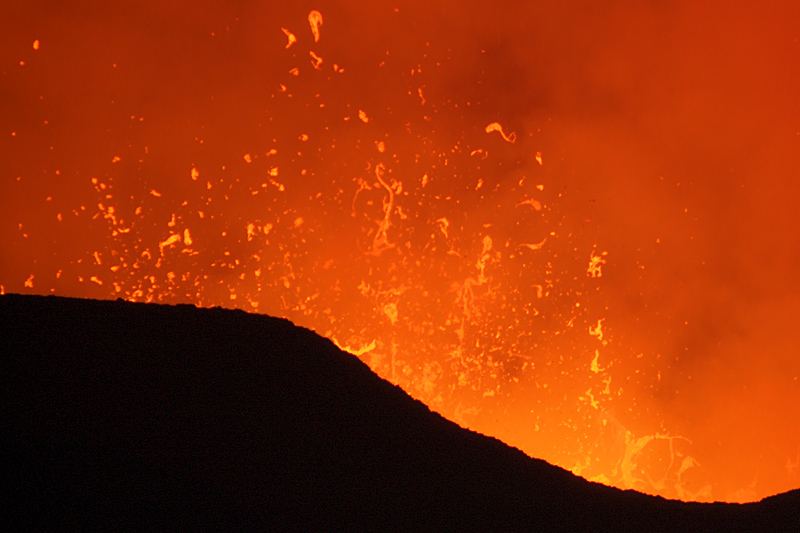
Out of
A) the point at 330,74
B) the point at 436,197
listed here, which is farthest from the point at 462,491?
the point at 330,74

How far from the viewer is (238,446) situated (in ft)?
8.43

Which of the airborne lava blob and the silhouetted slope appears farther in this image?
the airborne lava blob

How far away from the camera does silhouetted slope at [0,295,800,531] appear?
2309 mm

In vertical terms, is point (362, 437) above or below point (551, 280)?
below

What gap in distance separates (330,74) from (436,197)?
1712 millimetres

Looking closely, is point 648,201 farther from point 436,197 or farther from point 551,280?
point 436,197

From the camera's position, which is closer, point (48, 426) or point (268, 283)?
point (48, 426)

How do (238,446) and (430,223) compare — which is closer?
(238,446)

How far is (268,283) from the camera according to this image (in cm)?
604

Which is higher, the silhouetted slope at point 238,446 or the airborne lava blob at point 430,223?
the airborne lava blob at point 430,223

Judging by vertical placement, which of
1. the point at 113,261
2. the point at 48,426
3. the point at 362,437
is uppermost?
the point at 113,261

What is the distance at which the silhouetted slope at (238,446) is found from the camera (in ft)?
7.57

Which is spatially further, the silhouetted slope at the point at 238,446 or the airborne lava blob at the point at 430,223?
the airborne lava blob at the point at 430,223

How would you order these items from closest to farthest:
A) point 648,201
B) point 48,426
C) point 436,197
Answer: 1. point 48,426
2. point 436,197
3. point 648,201
